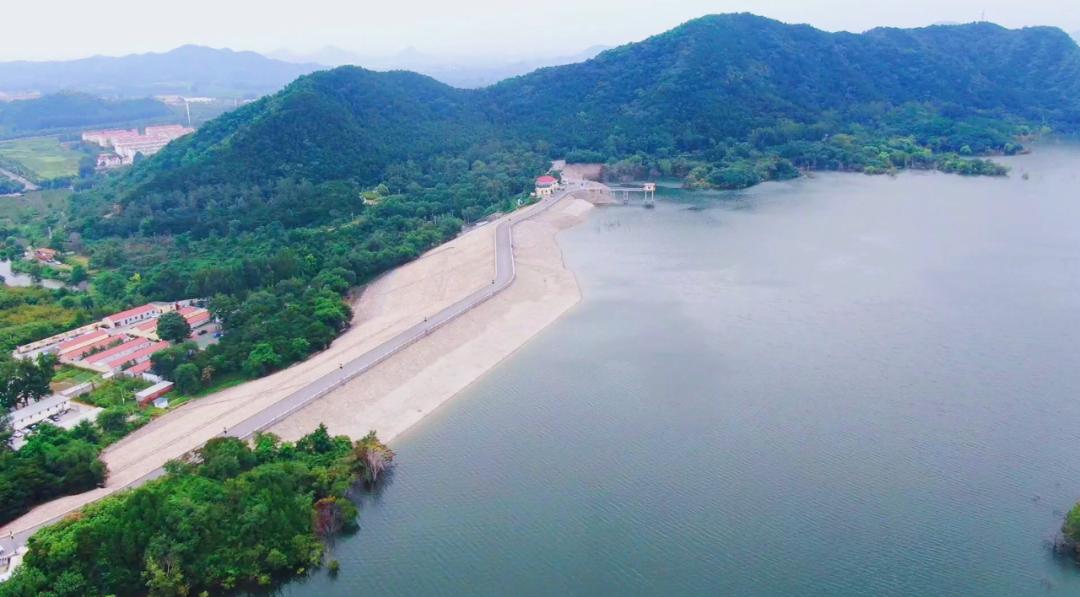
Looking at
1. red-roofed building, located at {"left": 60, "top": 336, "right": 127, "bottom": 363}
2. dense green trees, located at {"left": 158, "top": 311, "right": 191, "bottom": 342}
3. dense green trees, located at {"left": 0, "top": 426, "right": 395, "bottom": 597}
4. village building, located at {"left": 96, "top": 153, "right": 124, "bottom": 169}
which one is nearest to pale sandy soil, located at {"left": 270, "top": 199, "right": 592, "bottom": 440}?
dense green trees, located at {"left": 0, "top": 426, "right": 395, "bottom": 597}

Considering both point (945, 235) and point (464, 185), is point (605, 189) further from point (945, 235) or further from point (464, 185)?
point (945, 235)

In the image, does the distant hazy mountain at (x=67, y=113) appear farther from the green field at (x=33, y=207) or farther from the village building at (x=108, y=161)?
the green field at (x=33, y=207)

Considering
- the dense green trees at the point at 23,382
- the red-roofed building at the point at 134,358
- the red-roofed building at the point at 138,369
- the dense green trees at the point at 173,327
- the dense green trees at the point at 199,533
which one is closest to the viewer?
the dense green trees at the point at 199,533

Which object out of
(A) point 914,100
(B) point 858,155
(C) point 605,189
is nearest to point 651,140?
(C) point 605,189

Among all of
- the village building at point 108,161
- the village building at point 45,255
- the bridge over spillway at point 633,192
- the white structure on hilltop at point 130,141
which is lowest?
Result: the village building at point 45,255

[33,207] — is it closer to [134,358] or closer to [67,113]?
[134,358]

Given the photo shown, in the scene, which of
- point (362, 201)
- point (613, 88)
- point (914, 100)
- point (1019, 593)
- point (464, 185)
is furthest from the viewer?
point (914, 100)

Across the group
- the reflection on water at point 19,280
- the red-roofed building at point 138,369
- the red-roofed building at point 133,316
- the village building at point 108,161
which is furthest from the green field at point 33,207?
the red-roofed building at point 138,369
